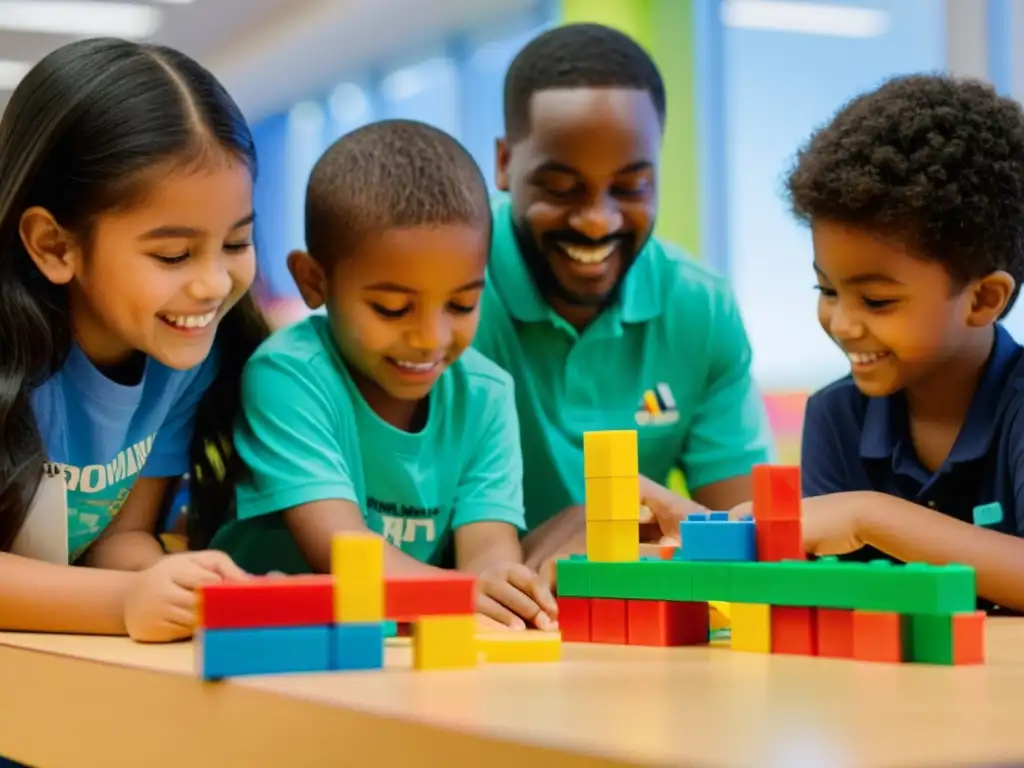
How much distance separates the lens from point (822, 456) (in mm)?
1222

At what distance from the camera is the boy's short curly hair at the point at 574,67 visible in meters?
1.39

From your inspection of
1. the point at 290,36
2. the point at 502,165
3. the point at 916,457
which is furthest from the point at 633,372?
the point at 290,36

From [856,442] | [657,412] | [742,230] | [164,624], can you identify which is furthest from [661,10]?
[164,624]

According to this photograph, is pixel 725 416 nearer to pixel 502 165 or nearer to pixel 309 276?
pixel 502 165

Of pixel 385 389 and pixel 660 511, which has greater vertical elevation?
pixel 385 389

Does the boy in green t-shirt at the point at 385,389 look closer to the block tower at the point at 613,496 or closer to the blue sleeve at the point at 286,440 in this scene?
the blue sleeve at the point at 286,440

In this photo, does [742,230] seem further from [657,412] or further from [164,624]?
[164,624]

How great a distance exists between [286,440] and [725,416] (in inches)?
20.5

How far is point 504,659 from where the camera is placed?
0.65 meters

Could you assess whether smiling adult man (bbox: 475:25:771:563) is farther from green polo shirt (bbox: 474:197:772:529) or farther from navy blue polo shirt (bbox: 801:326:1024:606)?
navy blue polo shirt (bbox: 801:326:1024:606)

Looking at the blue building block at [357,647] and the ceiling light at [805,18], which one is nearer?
the blue building block at [357,647]

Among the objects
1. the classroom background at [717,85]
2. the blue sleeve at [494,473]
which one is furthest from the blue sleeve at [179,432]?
the classroom background at [717,85]

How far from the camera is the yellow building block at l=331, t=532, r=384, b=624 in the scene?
588 mm

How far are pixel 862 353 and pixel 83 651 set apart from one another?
66 cm
